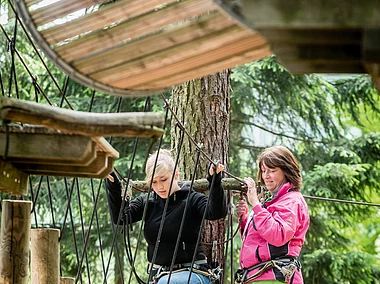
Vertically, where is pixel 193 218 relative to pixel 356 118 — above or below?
below

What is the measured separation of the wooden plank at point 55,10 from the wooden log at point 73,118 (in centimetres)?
25

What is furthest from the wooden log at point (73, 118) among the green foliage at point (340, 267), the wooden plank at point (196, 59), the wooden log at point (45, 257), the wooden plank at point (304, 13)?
the green foliage at point (340, 267)

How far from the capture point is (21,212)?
11.1 ft

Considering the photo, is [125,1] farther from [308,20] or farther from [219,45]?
[308,20]

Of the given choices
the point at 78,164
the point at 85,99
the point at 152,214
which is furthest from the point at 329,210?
the point at 78,164

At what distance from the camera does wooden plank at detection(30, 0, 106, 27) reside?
2396mm

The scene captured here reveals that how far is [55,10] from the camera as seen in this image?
2.41m

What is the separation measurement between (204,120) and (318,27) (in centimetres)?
315

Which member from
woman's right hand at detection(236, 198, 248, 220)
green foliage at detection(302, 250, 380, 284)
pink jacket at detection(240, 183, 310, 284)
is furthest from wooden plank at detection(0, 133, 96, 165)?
green foliage at detection(302, 250, 380, 284)

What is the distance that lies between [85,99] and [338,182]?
9.08 ft

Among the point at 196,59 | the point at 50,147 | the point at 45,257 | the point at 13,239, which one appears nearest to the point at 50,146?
the point at 50,147

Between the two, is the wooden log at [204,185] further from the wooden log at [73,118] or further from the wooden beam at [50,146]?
the wooden log at [73,118]

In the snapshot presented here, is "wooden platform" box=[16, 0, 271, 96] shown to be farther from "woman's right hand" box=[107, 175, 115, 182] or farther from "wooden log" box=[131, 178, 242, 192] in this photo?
"wooden log" box=[131, 178, 242, 192]

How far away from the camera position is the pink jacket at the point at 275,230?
12.6 feet
